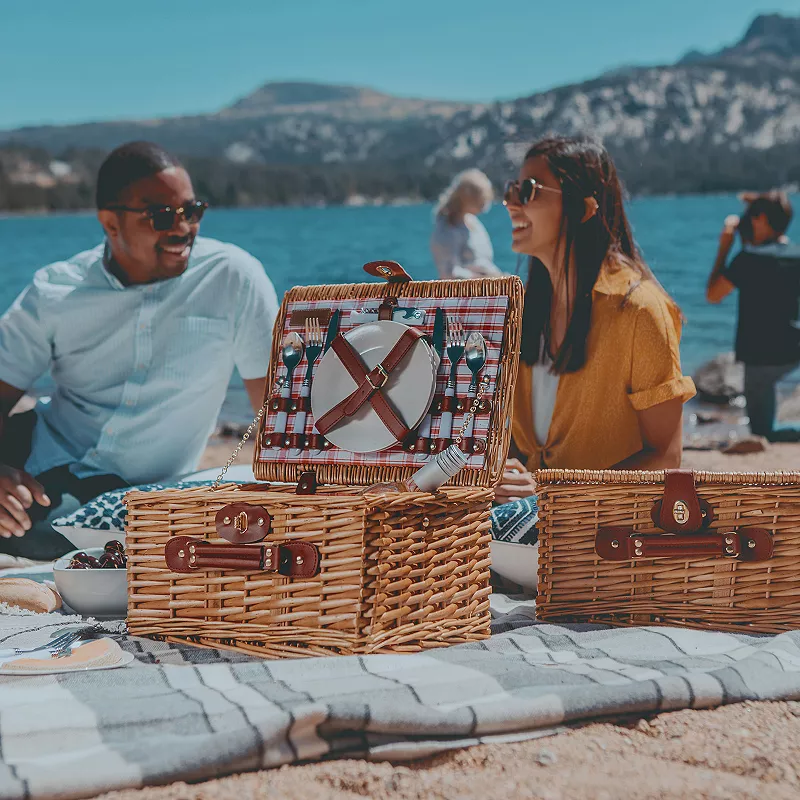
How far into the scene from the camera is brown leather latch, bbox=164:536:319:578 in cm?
220

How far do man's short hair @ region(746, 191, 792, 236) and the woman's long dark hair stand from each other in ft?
13.4

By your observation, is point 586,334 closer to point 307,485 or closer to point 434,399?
point 434,399

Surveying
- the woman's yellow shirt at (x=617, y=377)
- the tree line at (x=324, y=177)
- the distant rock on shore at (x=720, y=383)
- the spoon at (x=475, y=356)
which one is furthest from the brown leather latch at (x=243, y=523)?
the tree line at (x=324, y=177)

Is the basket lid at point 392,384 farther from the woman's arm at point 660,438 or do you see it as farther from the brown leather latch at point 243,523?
the woman's arm at point 660,438

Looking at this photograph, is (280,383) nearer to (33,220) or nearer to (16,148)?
(16,148)

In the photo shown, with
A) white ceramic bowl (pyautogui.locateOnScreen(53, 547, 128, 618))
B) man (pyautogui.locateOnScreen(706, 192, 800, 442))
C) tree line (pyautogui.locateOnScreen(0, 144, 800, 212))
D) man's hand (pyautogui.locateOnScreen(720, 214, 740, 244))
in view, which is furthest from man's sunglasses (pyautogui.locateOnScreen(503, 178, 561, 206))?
tree line (pyautogui.locateOnScreen(0, 144, 800, 212))

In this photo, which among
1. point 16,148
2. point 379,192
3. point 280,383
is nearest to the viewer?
point 280,383

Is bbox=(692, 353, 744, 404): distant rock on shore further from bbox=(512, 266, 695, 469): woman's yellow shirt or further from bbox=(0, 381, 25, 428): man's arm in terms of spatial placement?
bbox=(0, 381, 25, 428): man's arm

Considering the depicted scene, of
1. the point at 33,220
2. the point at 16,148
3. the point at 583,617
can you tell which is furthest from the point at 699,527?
the point at 33,220

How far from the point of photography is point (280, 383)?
2.75m

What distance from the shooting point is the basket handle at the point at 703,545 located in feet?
7.80

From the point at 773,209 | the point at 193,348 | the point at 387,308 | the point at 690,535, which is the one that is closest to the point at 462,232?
the point at 773,209

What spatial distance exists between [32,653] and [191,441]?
1366 mm

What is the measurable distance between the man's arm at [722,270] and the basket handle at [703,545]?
178 inches
